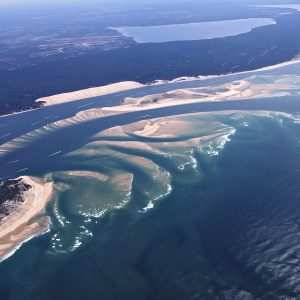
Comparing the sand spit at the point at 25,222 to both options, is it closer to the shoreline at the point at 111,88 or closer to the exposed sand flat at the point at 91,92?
the shoreline at the point at 111,88

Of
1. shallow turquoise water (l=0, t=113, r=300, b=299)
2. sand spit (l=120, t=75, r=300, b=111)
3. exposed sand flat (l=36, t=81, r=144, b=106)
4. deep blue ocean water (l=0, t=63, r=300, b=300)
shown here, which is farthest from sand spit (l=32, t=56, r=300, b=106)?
shallow turquoise water (l=0, t=113, r=300, b=299)

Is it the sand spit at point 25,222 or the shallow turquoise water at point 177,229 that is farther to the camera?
the sand spit at point 25,222

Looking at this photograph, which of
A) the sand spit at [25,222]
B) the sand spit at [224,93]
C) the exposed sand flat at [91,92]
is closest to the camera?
the sand spit at [25,222]

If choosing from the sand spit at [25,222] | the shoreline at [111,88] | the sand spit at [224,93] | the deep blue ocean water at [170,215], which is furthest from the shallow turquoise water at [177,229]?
the shoreline at [111,88]

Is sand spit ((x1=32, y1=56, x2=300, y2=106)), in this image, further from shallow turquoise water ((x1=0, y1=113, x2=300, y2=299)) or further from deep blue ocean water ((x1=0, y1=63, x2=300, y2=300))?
shallow turquoise water ((x1=0, y1=113, x2=300, y2=299))

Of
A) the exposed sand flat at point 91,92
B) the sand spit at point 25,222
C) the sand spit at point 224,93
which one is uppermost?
the sand spit at point 224,93

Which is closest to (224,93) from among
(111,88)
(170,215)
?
(111,88)

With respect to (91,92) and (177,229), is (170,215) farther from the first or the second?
(91,92)
